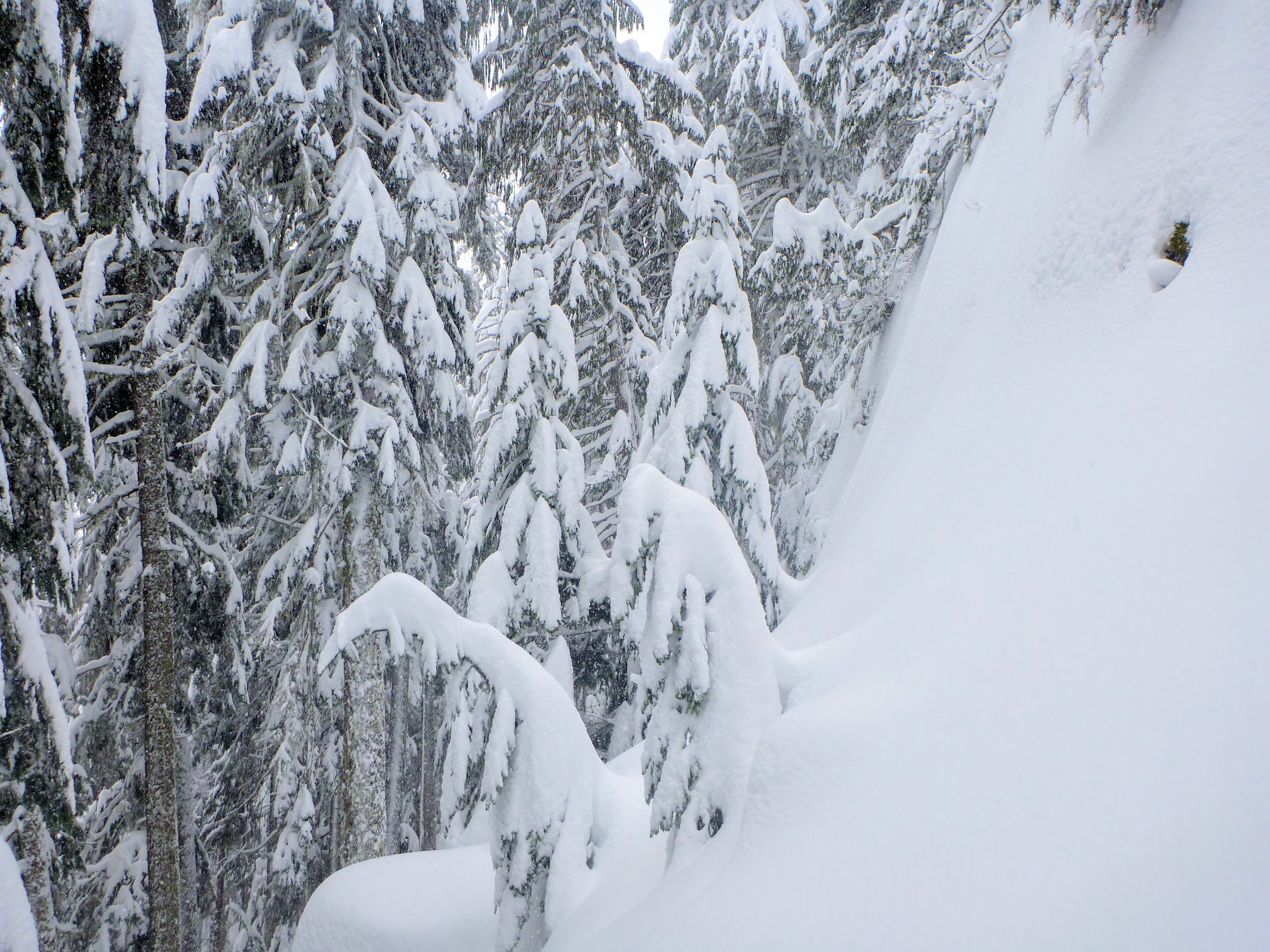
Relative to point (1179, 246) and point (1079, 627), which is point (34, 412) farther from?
point (1179, 246)

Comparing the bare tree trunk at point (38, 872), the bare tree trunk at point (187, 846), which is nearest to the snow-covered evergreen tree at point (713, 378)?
the bare tree trunk at point (38, 872)

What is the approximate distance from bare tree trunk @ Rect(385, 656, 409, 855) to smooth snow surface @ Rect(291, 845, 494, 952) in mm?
6009

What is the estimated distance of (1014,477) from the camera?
13.1 ft

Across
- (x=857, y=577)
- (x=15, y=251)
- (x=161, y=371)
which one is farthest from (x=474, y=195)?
(x=857, y=577)

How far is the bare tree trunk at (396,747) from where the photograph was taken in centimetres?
1220

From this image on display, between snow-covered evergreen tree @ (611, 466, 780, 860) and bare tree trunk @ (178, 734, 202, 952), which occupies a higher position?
snow-covered evergreen tree @ (611, 466, 780, 860)

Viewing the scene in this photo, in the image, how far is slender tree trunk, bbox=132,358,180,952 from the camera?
26.3 feet

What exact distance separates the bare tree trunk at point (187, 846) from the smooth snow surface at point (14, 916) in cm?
729

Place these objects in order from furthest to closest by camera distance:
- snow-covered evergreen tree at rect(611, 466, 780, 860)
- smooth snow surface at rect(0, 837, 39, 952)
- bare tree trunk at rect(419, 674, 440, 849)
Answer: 1. bare tree trunk at rect(419, 674, 440, 849)
2. snow-covered evergreen tree at rect(611, 466, 780, 860)
3. smooth snow surface at rect(0, 837, 39, 952)

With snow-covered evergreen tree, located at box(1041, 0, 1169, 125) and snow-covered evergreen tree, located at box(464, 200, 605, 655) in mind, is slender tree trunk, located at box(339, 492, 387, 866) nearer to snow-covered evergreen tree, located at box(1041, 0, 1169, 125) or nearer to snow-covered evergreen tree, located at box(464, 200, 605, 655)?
snow-covered evergreen tree, located at box(464, 200, 605, 655)

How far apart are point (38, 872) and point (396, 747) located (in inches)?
257

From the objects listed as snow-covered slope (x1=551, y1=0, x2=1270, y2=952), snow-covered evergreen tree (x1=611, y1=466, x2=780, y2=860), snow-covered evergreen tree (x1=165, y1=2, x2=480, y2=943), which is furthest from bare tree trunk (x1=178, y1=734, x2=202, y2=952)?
snow-covered evergreen tree (x1=611, y1=466, x2=780, y2=860)

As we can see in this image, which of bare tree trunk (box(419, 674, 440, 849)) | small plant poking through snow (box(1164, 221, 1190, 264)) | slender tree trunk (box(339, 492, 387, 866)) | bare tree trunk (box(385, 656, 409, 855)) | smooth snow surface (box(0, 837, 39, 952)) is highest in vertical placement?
small plant poking through snow (box(1164, 221, 1190, 264))

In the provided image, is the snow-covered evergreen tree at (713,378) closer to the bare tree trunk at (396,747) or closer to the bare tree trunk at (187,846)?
the bare tree trunk at (396,747)
